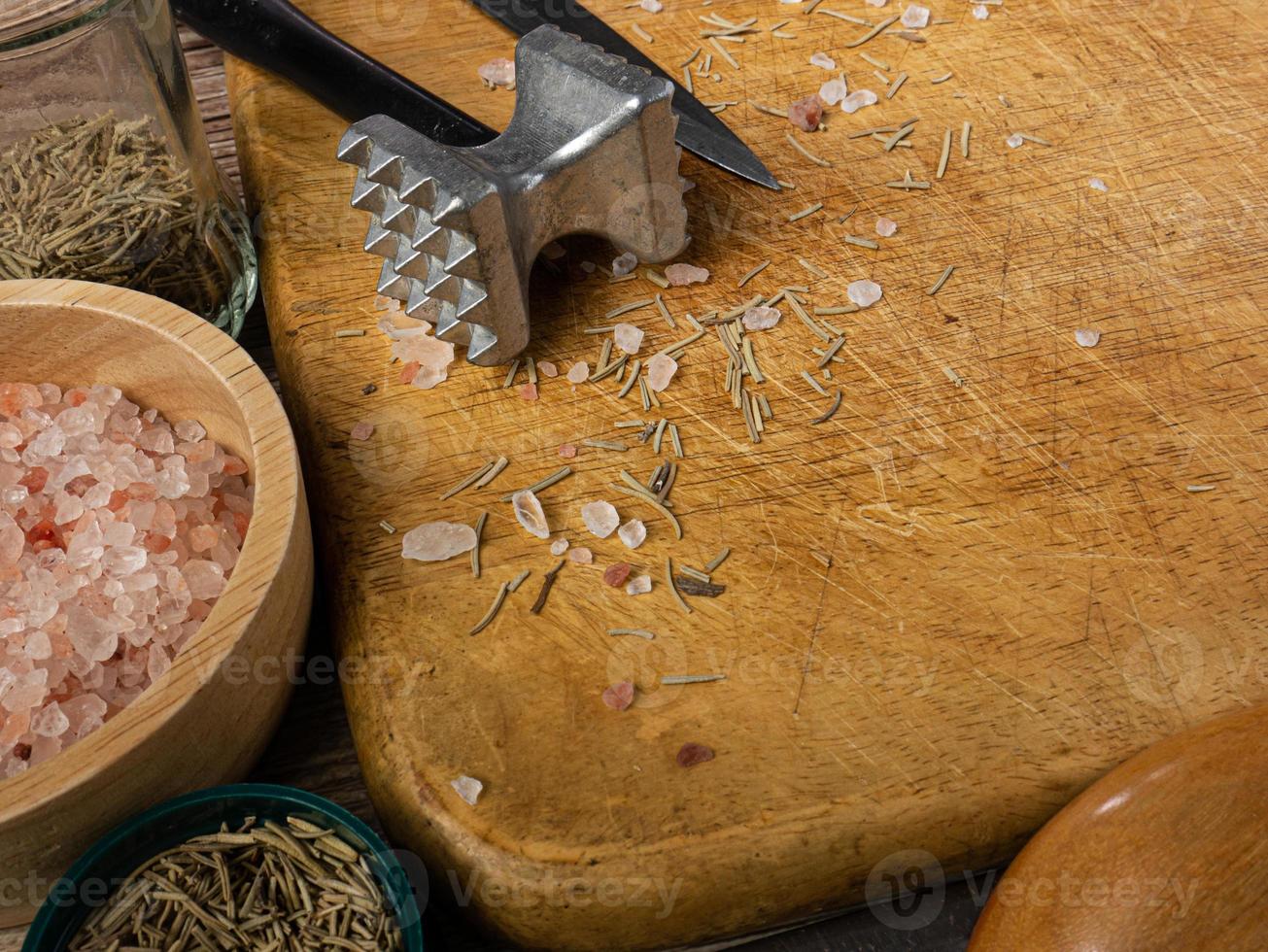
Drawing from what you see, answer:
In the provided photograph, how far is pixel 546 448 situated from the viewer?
1124 mm

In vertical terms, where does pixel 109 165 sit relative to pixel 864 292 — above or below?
above

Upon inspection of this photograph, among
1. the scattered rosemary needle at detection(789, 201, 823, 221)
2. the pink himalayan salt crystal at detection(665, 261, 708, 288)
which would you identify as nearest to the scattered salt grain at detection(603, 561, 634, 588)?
the pink himalayan salt crystal at detection(665, 261, 708, 288)

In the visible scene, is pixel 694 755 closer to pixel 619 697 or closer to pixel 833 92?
pixel 619 697

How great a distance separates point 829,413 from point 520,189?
1.18 feet

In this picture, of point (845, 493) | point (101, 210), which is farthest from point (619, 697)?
point (101, 210)

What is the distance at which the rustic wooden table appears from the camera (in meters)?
0.97

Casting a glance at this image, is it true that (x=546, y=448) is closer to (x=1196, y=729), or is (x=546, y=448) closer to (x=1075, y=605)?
(x=1075, y=605)

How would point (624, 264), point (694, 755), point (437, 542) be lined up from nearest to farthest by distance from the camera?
1. point (694, 755)
2. point (437, 542)
3. point (624, 264)

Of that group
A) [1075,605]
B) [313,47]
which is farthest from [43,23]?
[1075,605]

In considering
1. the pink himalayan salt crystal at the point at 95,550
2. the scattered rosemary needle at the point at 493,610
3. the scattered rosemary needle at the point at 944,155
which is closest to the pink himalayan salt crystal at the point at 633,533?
the scattered rosemary needle at the point at 493,610

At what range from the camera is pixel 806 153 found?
4.40 feet

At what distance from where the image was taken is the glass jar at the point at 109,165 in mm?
1113

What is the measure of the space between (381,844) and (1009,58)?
3.72 feet

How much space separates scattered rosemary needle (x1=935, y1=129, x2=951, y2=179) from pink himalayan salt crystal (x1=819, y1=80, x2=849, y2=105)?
0.13 meters
